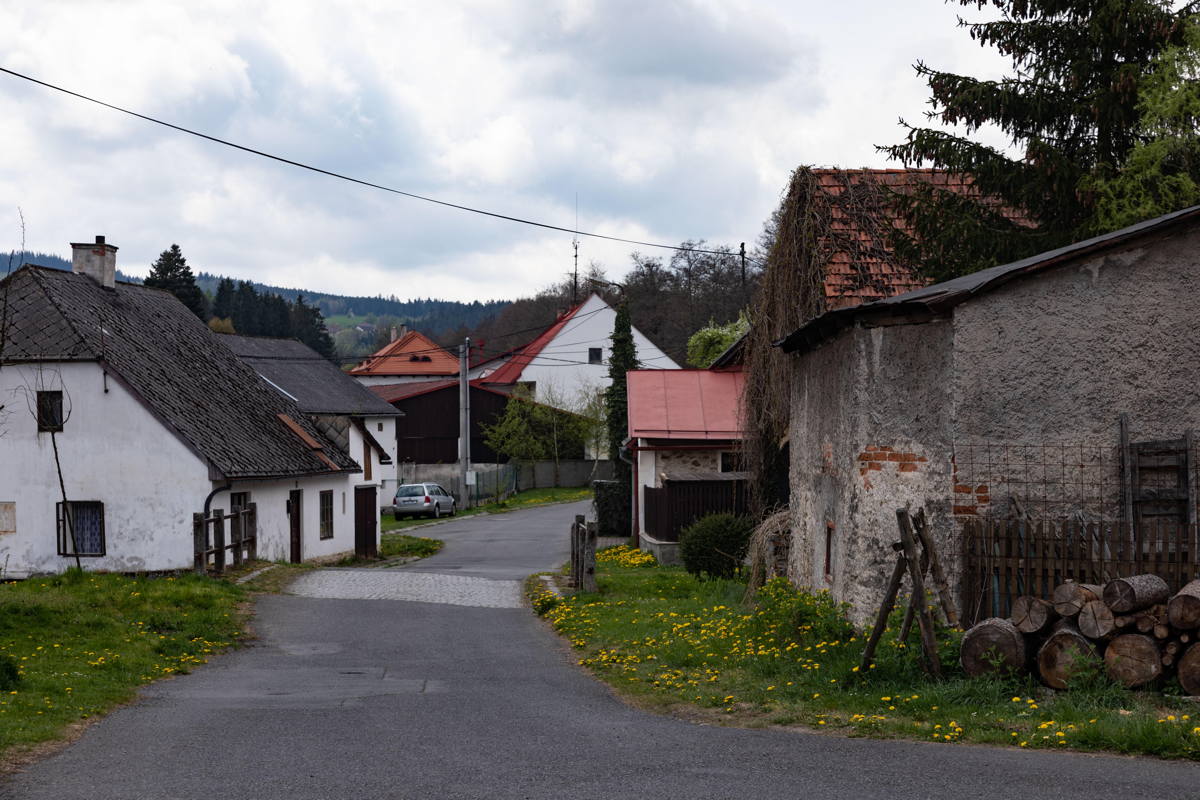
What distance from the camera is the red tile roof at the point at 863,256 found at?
18.1 meters

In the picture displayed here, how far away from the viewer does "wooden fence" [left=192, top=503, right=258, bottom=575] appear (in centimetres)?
2348

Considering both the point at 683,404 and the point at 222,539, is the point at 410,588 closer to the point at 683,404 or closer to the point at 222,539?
the point at 222,539

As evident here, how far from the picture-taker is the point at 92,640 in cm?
1442

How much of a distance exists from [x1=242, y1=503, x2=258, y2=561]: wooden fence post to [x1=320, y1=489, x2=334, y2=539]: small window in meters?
5.07

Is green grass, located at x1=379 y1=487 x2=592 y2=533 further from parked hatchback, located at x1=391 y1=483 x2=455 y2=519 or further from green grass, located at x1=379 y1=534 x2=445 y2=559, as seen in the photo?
green grass, located at x1=379 y1=534 x2=445 y2=559

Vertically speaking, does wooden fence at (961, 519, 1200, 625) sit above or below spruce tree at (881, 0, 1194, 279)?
below

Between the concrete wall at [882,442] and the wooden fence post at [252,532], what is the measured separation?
17.5 m

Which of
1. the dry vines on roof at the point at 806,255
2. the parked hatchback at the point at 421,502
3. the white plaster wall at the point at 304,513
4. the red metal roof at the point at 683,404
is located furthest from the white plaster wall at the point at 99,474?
the parked hatchback at the point at 421,502

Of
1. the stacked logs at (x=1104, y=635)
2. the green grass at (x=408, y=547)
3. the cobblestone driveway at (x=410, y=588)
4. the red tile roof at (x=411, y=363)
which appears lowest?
the green grass at (x=408, y=547)

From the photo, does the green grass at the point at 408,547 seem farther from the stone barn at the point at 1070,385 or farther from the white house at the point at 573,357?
the white house at the point at 573,357

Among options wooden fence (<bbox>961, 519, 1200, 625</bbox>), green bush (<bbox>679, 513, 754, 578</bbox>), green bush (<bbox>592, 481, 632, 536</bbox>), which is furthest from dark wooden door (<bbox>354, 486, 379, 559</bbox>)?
wooden fence (<bbox>961, 519, 1200, 625</bbox>)

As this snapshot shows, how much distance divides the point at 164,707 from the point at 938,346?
7902mm

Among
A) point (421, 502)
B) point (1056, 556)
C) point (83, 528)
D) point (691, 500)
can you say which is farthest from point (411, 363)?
point (1056, 556)

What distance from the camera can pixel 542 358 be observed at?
70.9 meters
